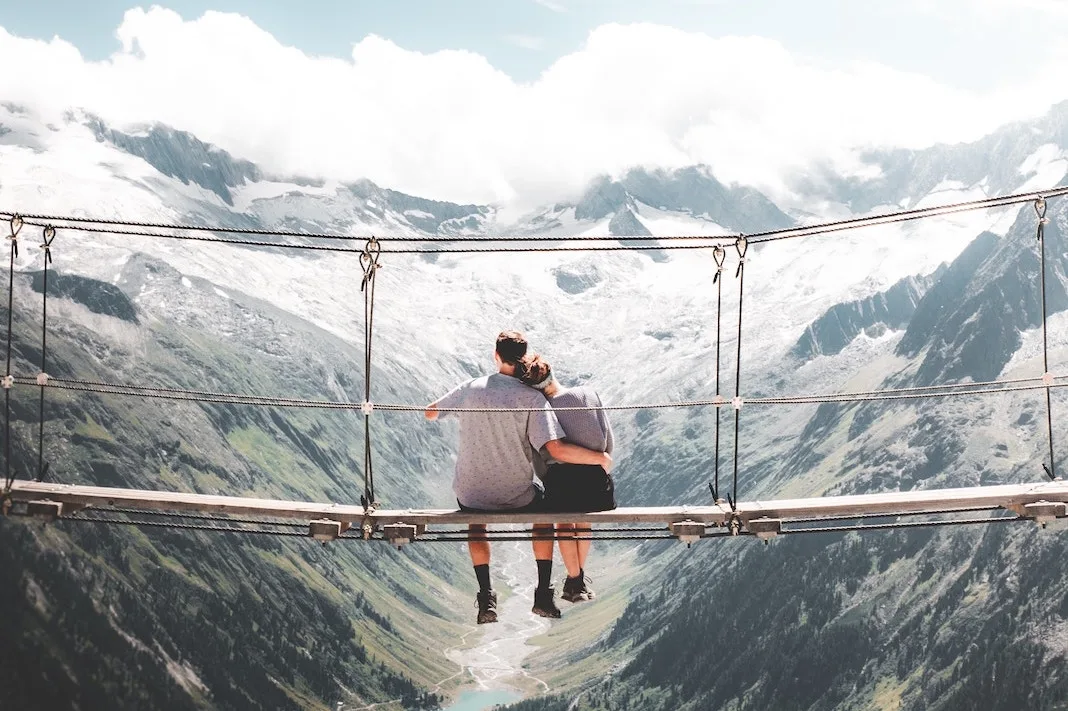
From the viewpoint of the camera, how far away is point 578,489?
44.7 ft

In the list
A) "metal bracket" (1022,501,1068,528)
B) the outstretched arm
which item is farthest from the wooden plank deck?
the outstretched arm

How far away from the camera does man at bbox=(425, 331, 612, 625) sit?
13.2 metres

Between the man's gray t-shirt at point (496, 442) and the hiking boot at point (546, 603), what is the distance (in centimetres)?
125

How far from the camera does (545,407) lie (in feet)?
43.0

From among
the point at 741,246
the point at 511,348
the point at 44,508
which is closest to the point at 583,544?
the point at 511,348

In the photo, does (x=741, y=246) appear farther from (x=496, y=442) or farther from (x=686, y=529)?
(x=496, y=442)

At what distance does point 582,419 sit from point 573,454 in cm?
42

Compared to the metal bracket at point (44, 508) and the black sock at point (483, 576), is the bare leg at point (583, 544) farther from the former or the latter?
the metal bracket at point (44, 508)

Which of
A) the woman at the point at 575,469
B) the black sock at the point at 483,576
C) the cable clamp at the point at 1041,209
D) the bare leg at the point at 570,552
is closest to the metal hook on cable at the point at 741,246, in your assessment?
the woman at the point at 575,469

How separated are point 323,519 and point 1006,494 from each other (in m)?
8.04

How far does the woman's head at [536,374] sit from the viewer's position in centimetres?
1330

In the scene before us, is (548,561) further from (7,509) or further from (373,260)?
(7,509)

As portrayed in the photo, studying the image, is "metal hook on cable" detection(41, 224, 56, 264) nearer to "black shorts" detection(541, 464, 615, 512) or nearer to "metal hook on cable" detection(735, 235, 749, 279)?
"black shorts" detection(541, 464, 615, 512)

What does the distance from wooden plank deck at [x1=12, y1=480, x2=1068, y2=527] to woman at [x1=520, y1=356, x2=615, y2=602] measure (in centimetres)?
31
